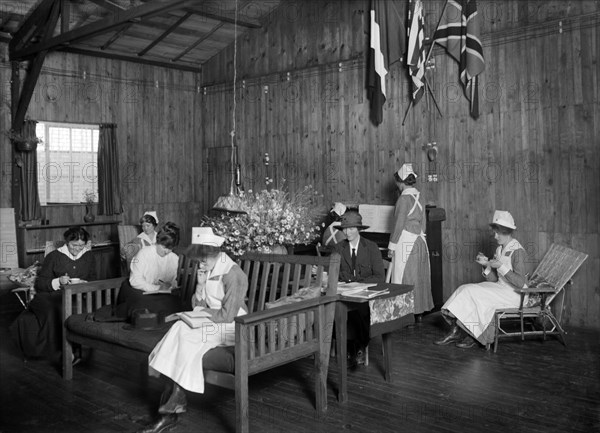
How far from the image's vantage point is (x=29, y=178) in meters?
9.05

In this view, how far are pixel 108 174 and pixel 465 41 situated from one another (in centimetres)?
582

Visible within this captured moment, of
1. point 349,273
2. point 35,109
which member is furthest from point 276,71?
point 349,273

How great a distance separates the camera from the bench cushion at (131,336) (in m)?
3.82

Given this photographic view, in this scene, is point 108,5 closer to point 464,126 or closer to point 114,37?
point 114,37

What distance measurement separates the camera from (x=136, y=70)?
34.9ft

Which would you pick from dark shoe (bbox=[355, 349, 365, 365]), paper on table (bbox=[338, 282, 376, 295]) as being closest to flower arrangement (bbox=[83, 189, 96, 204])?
dark shoe (bbox=[355, 349, 365, 365])

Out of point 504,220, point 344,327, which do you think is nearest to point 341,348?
point 344,327

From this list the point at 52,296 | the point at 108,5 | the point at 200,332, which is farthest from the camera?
the point at 108,5

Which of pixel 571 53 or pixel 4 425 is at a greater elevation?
pixel 571 53

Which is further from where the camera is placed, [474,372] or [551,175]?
[551,175]

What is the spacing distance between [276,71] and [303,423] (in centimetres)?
713

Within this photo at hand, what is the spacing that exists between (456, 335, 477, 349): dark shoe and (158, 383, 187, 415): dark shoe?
9.88 feet

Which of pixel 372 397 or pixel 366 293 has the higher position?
pixel 366 293

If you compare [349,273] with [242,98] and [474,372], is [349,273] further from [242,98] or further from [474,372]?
[242,98]
